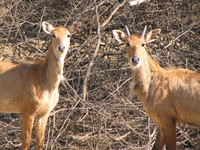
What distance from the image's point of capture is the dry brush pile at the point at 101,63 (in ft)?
25.7

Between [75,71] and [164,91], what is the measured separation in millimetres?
2302

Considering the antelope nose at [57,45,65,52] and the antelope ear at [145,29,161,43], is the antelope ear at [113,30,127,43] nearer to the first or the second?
the antelope ear at [145,29,161,43]

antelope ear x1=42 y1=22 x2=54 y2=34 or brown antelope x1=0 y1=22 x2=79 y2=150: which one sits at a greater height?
antelope ear x1=42 y1=22 x2=54 y2=34

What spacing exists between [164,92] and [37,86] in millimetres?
2073

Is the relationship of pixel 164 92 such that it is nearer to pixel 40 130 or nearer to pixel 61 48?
pixel 61 48

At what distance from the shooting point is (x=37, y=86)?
280 inches

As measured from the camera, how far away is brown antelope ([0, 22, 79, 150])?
22.9 feet

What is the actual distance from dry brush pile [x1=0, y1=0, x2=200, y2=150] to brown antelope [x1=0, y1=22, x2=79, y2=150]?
42 cm

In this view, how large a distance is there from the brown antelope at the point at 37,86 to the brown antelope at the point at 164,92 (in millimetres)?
1128

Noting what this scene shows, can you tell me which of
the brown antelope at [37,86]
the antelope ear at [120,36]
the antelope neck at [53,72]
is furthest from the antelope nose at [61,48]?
the antelope ear at [120,36]

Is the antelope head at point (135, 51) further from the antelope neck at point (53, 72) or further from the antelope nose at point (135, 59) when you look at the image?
the antelope neck at point (53, 72)

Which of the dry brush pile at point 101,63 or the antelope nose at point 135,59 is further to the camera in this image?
the dry brush pile at point 101,63

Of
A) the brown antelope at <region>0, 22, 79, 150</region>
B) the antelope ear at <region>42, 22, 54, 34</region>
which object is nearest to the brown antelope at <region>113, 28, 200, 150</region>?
the brown antelope at <region>0, 22, 79, 150</region>

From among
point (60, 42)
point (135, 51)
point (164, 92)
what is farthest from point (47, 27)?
point (164, 92)
